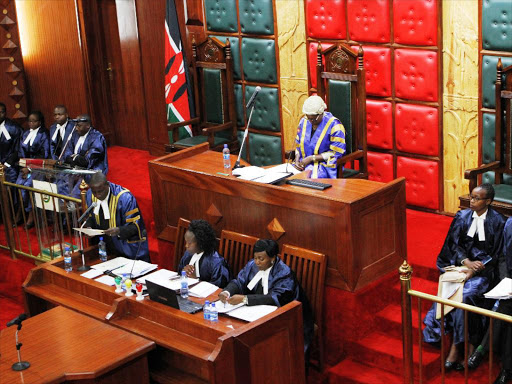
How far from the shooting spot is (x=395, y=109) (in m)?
6.97

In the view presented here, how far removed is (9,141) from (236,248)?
354 centimetres

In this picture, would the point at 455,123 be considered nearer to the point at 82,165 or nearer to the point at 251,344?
the point at 251,344

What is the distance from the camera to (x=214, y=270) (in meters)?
5.68

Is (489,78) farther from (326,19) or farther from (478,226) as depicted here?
(326,19)

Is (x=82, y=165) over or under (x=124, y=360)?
over

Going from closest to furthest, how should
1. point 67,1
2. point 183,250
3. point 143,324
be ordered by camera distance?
point 143,324 → point 183,250 → point 67,1

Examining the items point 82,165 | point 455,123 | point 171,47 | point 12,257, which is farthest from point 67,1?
point 455,123

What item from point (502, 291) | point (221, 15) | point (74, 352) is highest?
point (221, 15)

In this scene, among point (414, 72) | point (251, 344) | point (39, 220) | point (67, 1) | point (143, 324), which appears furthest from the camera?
point (67, 1)

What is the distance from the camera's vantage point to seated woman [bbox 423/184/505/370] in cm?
514

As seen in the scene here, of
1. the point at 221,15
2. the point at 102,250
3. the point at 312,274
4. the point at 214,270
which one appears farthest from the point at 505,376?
the point at 221,15

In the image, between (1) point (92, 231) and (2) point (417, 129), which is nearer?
(1) point (92, 231)

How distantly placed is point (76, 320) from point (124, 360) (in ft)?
2.17

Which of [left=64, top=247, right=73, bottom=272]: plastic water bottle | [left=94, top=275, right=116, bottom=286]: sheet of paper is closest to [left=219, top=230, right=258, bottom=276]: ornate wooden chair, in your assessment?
[left=94, top=275, right=116, bottom=286]: sheet of paper
